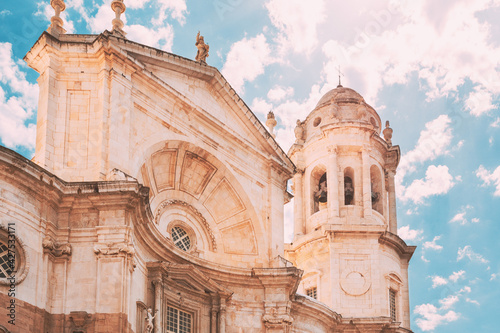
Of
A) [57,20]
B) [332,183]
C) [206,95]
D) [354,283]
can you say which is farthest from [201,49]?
[354,283]

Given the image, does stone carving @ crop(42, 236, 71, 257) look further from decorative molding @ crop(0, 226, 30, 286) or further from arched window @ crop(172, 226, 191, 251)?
arched window @ crop(172, 226, 191, 251)

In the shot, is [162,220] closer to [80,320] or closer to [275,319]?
[275,319]

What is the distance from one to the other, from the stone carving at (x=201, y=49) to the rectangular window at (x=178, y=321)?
32.2 feet

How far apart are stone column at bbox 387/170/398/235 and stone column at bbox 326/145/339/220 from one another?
343 cm

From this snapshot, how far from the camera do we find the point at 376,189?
4597 cm

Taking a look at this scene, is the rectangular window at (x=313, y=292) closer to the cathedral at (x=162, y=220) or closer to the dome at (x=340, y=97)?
the cathedral at (x=162, y=220)

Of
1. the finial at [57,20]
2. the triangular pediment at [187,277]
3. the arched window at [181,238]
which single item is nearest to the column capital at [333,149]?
the arched window at [181,238]

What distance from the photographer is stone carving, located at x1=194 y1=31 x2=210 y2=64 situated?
3562 cm

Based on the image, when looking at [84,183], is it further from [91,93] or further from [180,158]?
[180,158]

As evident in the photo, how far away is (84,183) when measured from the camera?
27.2 metres

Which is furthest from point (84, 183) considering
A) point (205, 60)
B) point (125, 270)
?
point (205, 60)

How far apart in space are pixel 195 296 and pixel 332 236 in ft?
40.9

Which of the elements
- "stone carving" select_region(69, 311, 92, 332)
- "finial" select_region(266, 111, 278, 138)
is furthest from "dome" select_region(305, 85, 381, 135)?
"stone carving" select_region(69, 311, 92, 332)

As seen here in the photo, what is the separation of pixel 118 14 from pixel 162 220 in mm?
7408
